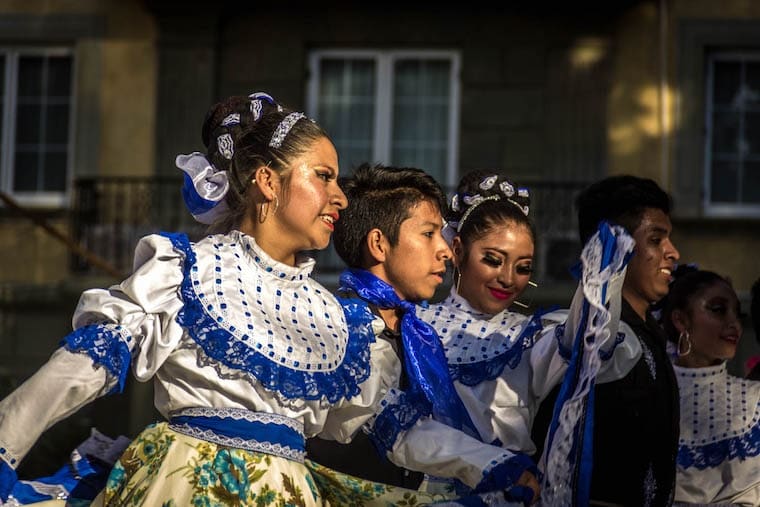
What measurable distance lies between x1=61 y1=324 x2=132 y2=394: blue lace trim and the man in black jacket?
Answer: 1.38 m

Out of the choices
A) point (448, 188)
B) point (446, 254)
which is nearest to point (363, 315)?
point (446, 254)

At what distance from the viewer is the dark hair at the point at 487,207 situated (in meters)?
4.14

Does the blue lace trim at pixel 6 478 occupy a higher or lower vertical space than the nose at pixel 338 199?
lower

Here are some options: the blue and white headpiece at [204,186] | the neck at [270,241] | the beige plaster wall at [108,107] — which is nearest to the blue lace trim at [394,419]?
the neck at [270,241]

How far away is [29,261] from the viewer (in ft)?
39.3

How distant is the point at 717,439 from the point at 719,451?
1.7 inches

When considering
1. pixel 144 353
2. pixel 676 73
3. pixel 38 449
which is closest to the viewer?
pixel 144 353

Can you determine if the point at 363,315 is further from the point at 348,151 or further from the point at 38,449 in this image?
the point at 348,151

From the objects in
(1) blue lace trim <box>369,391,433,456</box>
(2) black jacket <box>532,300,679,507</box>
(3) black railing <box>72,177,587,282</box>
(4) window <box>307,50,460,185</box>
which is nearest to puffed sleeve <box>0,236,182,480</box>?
(1) blue lace trim <box>369,391,433,456</box>

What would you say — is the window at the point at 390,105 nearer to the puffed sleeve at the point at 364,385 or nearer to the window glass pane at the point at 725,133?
the window glass pane at the point at 725,133

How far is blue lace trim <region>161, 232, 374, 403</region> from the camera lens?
3.26m

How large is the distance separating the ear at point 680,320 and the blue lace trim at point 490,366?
985mm

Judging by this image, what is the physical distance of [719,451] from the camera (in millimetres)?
4574

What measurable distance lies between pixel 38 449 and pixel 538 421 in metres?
4.09
